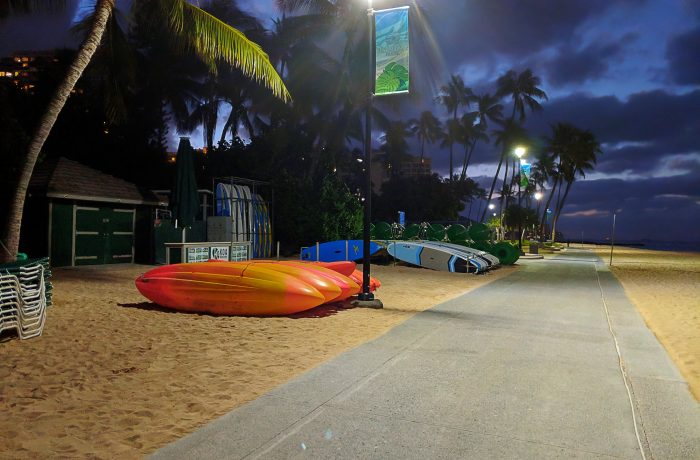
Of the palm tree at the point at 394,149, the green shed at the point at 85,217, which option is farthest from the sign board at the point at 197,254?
the palm tree at the point at 394,149

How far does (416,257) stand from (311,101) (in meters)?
16.2

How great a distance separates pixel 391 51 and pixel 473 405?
7.08 metres

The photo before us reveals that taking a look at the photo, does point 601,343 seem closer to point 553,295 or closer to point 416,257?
point 553,295

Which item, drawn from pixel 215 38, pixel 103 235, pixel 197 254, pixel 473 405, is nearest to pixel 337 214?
pixel 197 254

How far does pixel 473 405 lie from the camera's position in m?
4.18

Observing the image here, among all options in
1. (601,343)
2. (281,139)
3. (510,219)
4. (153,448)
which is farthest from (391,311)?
(510,219)

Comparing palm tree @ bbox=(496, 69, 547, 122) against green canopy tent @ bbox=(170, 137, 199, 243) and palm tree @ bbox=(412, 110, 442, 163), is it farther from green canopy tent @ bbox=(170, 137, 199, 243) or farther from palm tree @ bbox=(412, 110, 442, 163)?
green canopy tent @ bbox=(170, 137, 199, 243)

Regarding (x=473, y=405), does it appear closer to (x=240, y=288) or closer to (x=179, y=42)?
(x=240, y=288)

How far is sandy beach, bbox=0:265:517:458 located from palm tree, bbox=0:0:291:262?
1.97m

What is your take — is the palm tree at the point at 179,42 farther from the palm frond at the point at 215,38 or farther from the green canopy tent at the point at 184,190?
the green canopy tent at the point at 184,190

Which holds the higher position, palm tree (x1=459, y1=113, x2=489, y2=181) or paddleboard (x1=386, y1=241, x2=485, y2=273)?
palm tree (x1=459, y1=113, x2=489, y2=181)

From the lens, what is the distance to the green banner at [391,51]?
927 cm

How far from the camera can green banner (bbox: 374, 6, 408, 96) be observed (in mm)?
9266

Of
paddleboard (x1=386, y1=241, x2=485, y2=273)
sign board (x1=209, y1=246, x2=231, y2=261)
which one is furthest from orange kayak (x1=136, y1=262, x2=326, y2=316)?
paddleboard (x1=386, y1=241, x2=485, y2=273)
